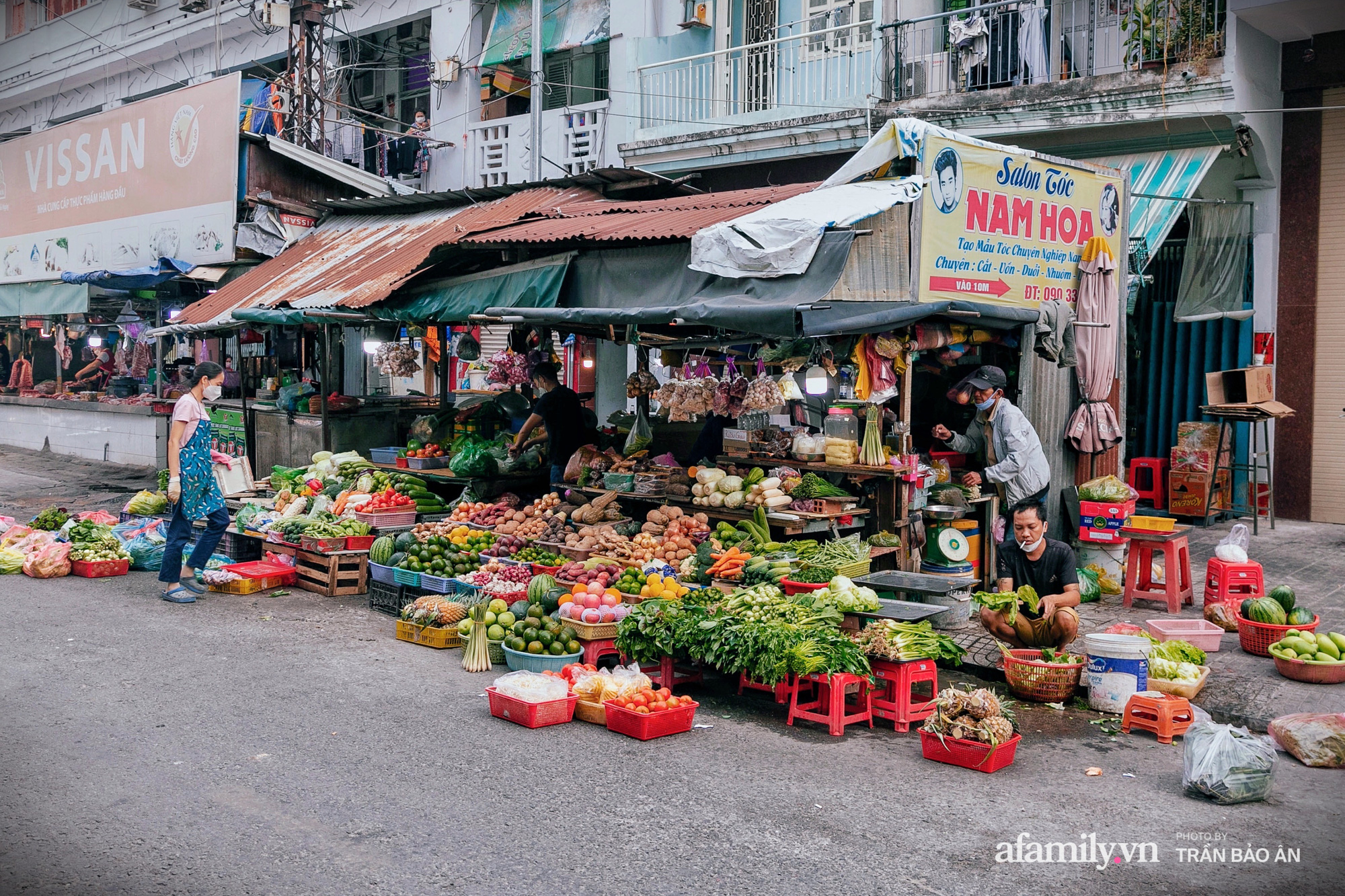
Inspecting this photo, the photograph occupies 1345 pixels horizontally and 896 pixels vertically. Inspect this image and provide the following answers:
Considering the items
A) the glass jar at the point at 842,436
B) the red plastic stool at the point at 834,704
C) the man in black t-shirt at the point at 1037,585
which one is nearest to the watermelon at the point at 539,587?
the red plastic stool at the point at 834,704

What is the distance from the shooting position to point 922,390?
11.5 meters

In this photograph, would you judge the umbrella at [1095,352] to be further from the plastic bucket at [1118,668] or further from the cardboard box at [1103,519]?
the plastic bucket at [1118,668]

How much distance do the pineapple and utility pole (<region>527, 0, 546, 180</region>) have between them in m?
13.2

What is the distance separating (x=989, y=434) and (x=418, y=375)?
530 inches

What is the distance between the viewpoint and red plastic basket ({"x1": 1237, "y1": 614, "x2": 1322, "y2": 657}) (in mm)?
7660

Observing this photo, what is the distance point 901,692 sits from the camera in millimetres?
6605

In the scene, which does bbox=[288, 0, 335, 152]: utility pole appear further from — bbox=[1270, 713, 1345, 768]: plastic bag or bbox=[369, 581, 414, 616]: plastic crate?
bbox=[1270, 713, 1345, 768]: plastic bag

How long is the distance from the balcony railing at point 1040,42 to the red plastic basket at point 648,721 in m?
9.62

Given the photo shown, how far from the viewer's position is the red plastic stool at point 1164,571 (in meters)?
9.26

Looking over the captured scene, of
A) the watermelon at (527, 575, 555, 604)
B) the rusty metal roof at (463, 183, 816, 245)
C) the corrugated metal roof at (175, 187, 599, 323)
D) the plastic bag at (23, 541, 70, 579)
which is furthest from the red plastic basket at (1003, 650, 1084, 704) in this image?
the plastic bag at (23, 541, 70, 579)

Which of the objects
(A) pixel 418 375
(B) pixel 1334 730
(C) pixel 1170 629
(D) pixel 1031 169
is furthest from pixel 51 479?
(B) pixel 1334 730

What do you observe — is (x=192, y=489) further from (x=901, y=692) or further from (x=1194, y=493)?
(x=1194, y=493)

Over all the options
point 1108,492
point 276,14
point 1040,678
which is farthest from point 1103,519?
point 276,14

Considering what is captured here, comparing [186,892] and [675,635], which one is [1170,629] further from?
[186,892]
